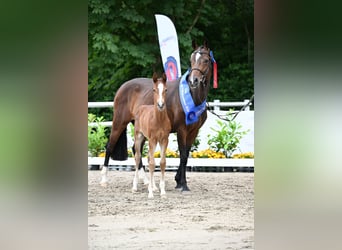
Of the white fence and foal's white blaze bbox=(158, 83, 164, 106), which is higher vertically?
foal's white blaze bbox=(158, 83, 164, 106)

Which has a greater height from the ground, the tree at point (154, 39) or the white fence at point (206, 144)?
the tree at point (154, 39)

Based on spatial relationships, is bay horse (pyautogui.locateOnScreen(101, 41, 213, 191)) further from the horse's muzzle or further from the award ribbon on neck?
the horse's muzzle

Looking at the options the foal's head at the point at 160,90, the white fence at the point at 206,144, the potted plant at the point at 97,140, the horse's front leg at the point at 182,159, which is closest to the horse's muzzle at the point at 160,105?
the foal's head at the point at 160,90

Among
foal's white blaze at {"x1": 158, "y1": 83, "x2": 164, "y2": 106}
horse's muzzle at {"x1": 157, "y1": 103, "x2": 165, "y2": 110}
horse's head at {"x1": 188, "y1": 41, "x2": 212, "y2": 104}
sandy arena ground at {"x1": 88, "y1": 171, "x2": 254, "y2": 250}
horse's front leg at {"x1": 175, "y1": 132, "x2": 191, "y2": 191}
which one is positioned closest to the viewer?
sandy arena ground at {"x1": 88, "y1": 171, "x2": 254, "y2": 250}

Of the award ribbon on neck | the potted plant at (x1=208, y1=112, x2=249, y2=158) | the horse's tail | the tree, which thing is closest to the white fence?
the potted plant at (x1=208, y1=112, x2=249, y2=158)

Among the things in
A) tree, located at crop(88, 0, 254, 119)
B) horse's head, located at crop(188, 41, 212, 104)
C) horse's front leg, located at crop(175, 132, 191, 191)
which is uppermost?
tree, located at crop(88, 0, 254, 119)

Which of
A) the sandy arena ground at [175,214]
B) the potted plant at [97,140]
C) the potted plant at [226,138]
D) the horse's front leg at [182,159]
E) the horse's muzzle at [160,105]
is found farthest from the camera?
the potted plant at [97,140]

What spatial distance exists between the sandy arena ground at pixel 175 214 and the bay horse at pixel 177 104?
34cm

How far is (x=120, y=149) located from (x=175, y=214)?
122 centimetres

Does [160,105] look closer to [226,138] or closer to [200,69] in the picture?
[200,69]

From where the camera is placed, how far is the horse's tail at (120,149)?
5809 mm

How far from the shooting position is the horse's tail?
19.1ft

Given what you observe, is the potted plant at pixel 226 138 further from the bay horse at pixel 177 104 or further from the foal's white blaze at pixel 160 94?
the foal's white blaze at pixel 160 94

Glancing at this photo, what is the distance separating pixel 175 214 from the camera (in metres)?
4.87
